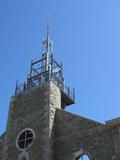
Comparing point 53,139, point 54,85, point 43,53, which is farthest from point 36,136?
point 43,53

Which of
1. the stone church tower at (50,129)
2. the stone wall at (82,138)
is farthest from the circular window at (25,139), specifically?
the stone wall at (82,138)

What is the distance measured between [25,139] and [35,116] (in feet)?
5.04

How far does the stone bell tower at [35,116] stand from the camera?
20000 mm

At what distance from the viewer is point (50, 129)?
66.5ft

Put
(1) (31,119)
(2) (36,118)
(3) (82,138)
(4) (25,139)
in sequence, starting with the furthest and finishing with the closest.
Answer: (1) (31,119), (2) (36,118), (4) (25,139), (3) (82,138)

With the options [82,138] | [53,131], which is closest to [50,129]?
[53,131]

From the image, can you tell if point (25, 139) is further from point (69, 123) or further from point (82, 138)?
point (82, 138)

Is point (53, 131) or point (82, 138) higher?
point (53, 131)

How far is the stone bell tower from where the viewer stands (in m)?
20.0

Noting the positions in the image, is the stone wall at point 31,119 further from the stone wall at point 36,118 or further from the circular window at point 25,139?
the circular window at point 25,139

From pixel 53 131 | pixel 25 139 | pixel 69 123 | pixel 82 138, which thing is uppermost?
pixel 69 123

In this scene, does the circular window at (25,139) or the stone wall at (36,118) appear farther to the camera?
the circular window at (25,139)

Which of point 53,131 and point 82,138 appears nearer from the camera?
point 82,138

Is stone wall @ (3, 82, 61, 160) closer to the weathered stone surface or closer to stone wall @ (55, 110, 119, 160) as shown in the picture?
the weathered stone surface
